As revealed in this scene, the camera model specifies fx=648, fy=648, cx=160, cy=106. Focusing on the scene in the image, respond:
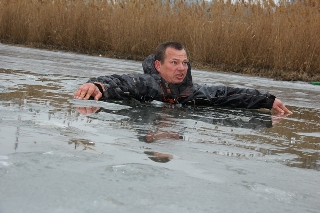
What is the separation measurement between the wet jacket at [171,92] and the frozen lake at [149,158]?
0.17m

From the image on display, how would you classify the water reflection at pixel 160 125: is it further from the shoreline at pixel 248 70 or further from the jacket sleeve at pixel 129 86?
the shoreline at pixel 248 70

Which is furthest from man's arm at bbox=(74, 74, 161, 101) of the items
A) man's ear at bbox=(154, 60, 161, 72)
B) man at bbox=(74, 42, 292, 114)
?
man's ear at bbox=(154, 60, 161, 72)

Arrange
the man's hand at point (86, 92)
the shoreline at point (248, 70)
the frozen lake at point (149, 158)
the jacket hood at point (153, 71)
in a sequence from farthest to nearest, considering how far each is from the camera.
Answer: the shoreline at point (248, 70) < the jacket hood at point (153, 71) < the man's hand at point (86, 92) < the frozen lake at point (149, 158)

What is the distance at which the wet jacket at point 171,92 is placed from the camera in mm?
6262

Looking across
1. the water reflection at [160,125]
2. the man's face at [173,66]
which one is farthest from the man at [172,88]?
the water reflection at [160,125]

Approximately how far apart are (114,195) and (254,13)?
11198 mm

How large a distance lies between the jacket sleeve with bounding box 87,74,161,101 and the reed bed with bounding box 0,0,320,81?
6.07m

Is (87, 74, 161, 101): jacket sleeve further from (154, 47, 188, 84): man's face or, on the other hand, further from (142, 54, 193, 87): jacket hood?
(142, 54, 193, 87): jacket hood

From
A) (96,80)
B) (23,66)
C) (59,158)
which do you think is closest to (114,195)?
(59,158)

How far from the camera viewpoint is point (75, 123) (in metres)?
4.52

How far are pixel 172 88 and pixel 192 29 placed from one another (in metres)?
7.27

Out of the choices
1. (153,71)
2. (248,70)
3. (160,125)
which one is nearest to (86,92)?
(153,71)

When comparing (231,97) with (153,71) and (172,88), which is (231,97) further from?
(153,71)

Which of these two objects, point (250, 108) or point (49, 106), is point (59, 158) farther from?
point (250, 108)
